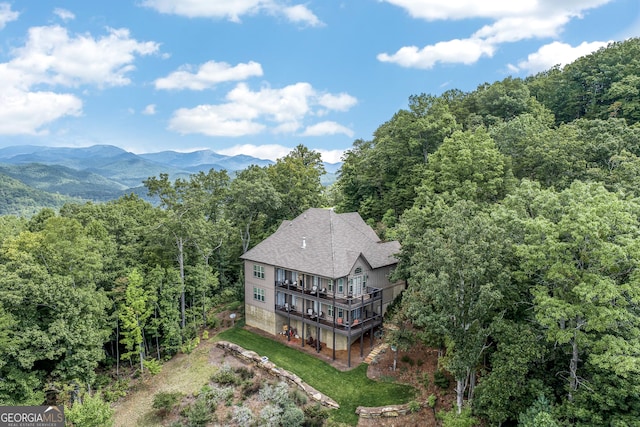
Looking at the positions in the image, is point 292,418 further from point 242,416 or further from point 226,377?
point 226,377

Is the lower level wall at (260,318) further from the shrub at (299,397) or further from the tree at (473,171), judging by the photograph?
the tree at (473,171)

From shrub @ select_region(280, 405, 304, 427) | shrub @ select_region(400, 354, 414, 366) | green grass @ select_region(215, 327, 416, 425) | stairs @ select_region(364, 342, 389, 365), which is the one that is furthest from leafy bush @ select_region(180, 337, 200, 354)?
shrub @ select_region(400, 354, 414, 366)

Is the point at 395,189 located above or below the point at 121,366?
above

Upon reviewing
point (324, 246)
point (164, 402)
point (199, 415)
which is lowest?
point (164, 402)

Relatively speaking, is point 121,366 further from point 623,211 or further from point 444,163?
point 623,211

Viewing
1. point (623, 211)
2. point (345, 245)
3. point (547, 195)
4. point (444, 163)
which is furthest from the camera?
point (444, 163)

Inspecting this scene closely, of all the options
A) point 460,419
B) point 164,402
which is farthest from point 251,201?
point 460,419

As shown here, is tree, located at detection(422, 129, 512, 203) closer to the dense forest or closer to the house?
the dense forest

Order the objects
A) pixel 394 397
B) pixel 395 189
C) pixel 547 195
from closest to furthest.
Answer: pixel 547 195, pixel 394 397, pixel 395 189

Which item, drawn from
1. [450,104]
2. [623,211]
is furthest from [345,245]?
[450,104]
